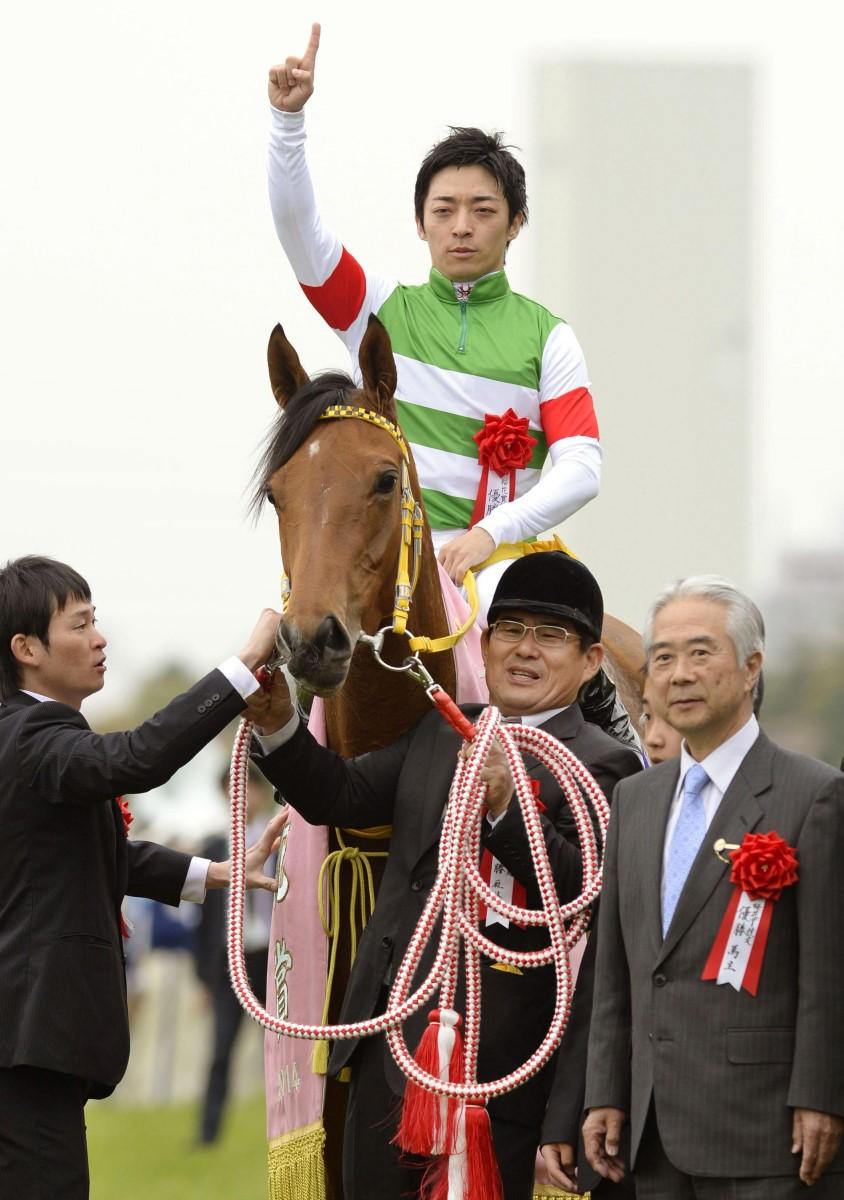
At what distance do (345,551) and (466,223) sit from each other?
5.79ft

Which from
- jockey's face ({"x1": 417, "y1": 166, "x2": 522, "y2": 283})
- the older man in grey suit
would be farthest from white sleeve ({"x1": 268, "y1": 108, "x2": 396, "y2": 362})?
the older man in grey suit

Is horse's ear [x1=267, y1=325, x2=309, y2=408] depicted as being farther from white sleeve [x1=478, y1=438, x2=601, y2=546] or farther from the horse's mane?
white sleeve [x1=478, y1=438, x2=601, y2=546]

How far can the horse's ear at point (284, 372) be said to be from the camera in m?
4.81

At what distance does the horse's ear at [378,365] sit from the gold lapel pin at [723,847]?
165 cm

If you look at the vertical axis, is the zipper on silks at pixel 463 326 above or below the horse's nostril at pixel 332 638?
above

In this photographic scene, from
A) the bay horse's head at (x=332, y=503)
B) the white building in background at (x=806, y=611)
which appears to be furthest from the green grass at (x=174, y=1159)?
the white building in background at (x=806, y=611)

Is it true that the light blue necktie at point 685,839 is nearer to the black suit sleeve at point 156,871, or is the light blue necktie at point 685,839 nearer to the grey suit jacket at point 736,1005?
the grey suit jacket at point 736,1005

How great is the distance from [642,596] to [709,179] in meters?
12.8

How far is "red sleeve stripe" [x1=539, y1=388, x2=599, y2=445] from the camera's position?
560 cm

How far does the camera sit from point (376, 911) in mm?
4434

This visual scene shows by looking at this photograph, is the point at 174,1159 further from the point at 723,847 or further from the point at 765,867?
the point at 765,867

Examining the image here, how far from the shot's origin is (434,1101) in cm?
407

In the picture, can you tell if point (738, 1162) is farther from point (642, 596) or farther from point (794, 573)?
point (794, 573)

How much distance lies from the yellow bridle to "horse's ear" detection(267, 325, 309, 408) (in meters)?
0.25
